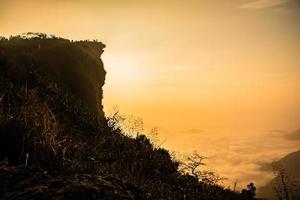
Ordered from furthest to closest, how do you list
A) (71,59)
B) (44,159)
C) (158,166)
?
(71,59) < (158,166) < (44,159)

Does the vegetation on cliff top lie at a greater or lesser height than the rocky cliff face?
lesser

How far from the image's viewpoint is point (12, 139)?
449 centimetres

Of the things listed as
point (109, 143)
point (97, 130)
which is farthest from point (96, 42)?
point (109, 143)

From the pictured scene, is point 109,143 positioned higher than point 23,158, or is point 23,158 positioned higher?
point 109,143

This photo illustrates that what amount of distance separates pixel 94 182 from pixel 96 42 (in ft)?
106

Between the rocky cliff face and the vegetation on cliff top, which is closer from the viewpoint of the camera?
the vegetation on cliff top

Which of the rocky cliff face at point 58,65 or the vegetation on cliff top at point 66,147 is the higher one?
the rocky cliff face at point 58,65

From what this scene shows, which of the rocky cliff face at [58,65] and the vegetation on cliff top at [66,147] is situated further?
the rocky cliff face at [58,65]

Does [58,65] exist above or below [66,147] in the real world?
above

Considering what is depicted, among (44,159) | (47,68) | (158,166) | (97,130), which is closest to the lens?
(44,159)

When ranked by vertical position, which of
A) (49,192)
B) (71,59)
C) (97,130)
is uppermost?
(71,59)

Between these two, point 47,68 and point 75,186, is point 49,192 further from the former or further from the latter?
point 47,68

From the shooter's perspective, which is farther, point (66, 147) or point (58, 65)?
point (58, 65)

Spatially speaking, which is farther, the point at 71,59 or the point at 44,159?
the point at 71,59
